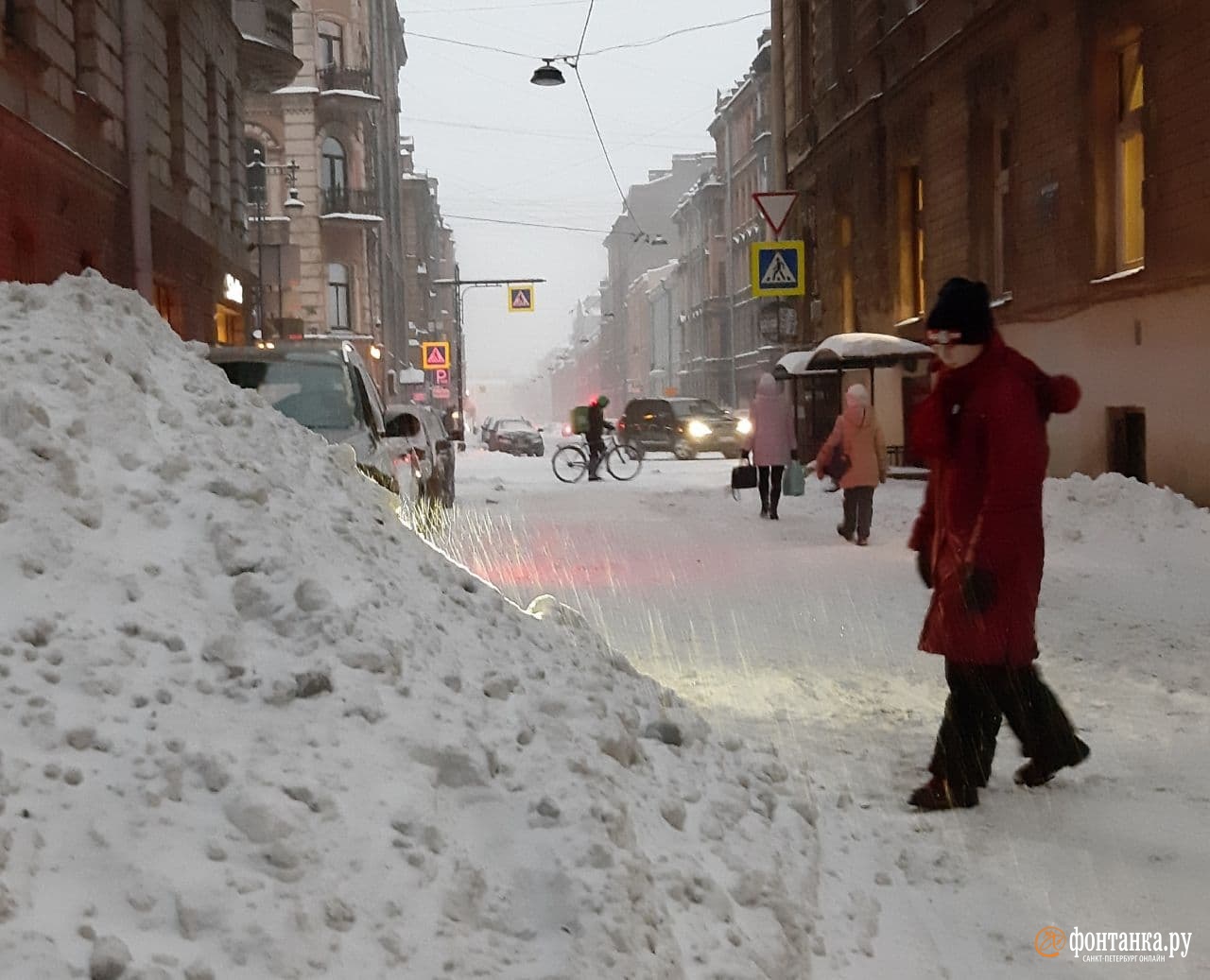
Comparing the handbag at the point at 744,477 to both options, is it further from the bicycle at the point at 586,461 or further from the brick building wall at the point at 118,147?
the bicycle at the point at 586,461

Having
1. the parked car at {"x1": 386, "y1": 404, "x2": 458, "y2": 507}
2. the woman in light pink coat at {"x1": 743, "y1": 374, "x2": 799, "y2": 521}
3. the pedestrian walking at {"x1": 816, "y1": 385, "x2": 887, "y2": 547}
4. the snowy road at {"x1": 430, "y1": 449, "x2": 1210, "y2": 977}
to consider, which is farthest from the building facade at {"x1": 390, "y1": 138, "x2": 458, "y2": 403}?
the snowy road at {"x1": 430, "y1": 449, "x2": 1210, "y2": 977}

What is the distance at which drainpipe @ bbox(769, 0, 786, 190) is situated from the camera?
2370cm

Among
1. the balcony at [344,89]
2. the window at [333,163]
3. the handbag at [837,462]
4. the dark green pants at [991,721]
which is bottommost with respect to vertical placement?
the dark green pants at [991,721]

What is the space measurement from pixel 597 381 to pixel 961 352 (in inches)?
4717

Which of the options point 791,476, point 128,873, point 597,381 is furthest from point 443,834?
point 597,381

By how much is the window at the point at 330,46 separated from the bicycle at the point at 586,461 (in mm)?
24379

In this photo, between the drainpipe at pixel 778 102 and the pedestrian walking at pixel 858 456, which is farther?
the drainpipe at pixel 778 102

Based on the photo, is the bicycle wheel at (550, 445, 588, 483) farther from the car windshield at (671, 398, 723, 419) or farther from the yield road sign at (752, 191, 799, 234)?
the car windshield at (671, 398, 723, 419)

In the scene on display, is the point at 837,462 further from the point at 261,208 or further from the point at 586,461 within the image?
the point at 261,208

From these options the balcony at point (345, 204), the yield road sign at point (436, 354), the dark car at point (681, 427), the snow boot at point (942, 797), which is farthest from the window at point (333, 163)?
the snow boot at point (942, 797)

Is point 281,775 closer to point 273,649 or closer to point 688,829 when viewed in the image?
point 273,649

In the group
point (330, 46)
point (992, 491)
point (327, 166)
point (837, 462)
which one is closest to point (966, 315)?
point (992, 491)

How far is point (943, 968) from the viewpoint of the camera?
3.09 meters

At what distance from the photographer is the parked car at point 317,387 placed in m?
8.53
